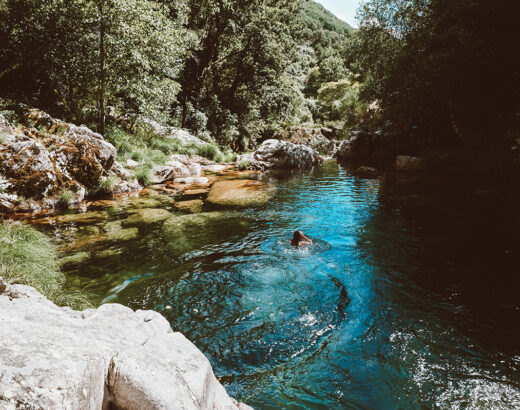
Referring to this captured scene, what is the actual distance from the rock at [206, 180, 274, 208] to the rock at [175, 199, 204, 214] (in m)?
→ 0.44

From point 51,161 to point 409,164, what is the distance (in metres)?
19.9

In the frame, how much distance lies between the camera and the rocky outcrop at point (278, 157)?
24062 mm

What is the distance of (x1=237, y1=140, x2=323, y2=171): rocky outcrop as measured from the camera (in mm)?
24062

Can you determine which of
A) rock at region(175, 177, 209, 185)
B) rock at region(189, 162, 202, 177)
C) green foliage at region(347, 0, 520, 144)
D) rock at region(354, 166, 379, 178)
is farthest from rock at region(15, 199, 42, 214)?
green foliage at region(347, 0, 520, 144)

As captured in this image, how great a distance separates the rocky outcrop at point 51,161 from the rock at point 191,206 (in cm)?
349

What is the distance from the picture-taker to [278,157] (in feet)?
82.2

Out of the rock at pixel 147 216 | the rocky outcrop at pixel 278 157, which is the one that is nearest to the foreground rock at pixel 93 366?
the rock at pixel 147 216

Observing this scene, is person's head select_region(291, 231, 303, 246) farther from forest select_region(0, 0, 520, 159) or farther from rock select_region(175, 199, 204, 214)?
forest select_region(0, 0, 520, 159)

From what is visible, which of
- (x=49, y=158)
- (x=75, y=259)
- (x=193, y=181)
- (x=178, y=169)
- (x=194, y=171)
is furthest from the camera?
(x=194, y=171)

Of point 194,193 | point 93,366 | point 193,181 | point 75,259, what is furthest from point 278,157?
point 93,366

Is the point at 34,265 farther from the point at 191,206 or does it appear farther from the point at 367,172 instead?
the point at 367,172

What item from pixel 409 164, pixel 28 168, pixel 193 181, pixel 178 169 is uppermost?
pixel 409 164

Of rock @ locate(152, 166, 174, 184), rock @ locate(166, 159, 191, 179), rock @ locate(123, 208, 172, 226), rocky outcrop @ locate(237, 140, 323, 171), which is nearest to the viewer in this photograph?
rock @ locate(123, 208, 172, 226)

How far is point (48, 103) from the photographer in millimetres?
17250
